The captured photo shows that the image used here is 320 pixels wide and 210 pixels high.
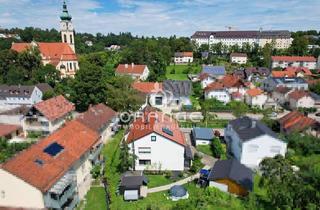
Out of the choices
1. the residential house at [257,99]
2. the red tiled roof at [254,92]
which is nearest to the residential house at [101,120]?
the residential house at [257,99]

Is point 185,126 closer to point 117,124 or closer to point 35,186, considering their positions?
point 117,124

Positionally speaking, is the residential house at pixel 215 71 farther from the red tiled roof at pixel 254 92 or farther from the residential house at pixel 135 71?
the red tiled roof at pixel 254 92

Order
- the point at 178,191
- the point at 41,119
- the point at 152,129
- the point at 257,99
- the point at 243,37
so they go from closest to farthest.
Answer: the point at 178,191
the point at 152,129
the point at 41,119
the point at 257,99
the point at 243,37

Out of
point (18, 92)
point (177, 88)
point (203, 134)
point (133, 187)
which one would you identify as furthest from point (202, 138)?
point (18, 92)

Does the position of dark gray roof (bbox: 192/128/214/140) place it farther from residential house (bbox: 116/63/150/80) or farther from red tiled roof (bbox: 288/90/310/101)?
residential house (bbox: 116/63/150/80)

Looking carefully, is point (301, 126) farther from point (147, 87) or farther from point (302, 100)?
point (147, 87)

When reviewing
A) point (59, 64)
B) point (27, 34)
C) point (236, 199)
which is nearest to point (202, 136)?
point (236, 199)

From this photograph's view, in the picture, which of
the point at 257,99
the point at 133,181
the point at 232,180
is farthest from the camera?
the point at 257,99
